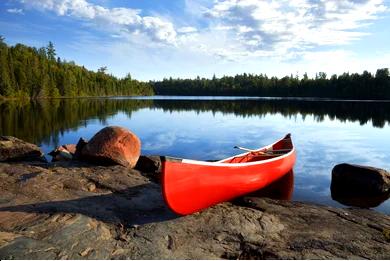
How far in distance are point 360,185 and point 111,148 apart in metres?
10.7

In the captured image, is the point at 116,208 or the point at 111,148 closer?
the point at 116,208

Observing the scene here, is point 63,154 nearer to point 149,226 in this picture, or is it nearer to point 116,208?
point 116,208

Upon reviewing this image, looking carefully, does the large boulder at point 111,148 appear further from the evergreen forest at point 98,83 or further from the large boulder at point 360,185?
the evergreen forest at point 98,83

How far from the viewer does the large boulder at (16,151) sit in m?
→ 15.9

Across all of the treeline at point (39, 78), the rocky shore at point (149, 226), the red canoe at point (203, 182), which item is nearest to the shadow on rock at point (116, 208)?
the rocky shore at point (149, 226)

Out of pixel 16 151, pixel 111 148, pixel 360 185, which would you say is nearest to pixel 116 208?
pixel 111 148

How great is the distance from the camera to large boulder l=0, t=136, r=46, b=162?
15930mm

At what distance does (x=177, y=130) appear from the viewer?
118ft

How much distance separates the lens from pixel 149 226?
8.88 meters

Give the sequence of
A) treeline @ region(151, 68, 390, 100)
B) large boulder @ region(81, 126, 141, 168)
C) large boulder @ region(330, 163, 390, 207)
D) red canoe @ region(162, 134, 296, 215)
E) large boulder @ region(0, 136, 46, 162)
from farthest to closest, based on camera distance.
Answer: treeline @ region(151, 68, 390, 100) < large boulder @ region(0, 136, 46, 162) < large boulder @ region(330, 163, 390, 207) < large boulder @ region(81, 126, 141, 168) < red canoe @ region(162, 134, 296, 215)

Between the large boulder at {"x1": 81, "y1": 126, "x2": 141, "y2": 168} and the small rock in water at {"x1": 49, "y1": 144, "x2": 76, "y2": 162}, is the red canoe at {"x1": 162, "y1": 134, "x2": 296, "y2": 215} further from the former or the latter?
the small rock in water at {"x1": 49, "y1": 144, "x2": 76, "y2": 162}

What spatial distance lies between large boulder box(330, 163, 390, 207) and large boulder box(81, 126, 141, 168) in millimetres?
8650

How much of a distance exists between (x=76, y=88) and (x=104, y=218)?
13314 centimetres

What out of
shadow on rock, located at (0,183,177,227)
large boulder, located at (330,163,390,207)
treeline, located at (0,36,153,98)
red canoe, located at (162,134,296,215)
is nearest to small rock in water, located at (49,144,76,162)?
shadow on rock, located at (0,183,177,227)
